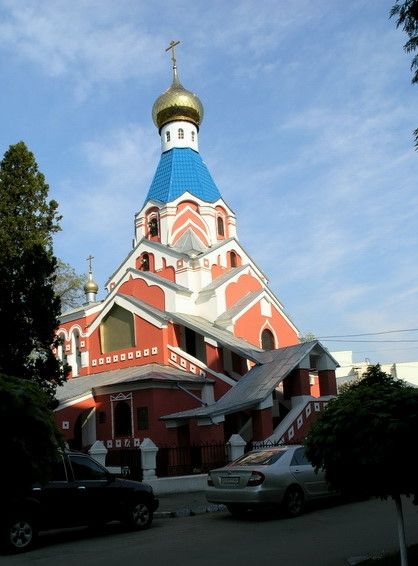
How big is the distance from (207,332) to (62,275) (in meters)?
18.0

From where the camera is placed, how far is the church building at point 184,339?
21.7 metres

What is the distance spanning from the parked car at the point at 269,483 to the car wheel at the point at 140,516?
1.30m

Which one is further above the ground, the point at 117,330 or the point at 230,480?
the point at 117,330

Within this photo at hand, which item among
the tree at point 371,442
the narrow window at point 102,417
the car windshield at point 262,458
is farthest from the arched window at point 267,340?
the tree at point 371,442

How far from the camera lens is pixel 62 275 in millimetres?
39219

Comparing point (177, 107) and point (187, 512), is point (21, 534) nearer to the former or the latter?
point (187, 512)

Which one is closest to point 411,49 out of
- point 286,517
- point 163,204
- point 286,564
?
point 286,564

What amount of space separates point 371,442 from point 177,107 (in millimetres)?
28542

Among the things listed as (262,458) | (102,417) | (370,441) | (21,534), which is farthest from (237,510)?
(102,417)

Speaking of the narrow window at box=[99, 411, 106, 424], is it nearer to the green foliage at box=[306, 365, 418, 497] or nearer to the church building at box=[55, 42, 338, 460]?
the church building at box=[55, 42, 338, 460]

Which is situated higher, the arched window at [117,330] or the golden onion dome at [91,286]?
the golden onion dome at [91,286]

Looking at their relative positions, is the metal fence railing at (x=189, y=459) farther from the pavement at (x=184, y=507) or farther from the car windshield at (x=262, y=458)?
the car windshield at (x=262, y=458)

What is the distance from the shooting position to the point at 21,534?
9836mm

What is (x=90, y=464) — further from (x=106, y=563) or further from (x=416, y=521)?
→ (x=416, y=521)
